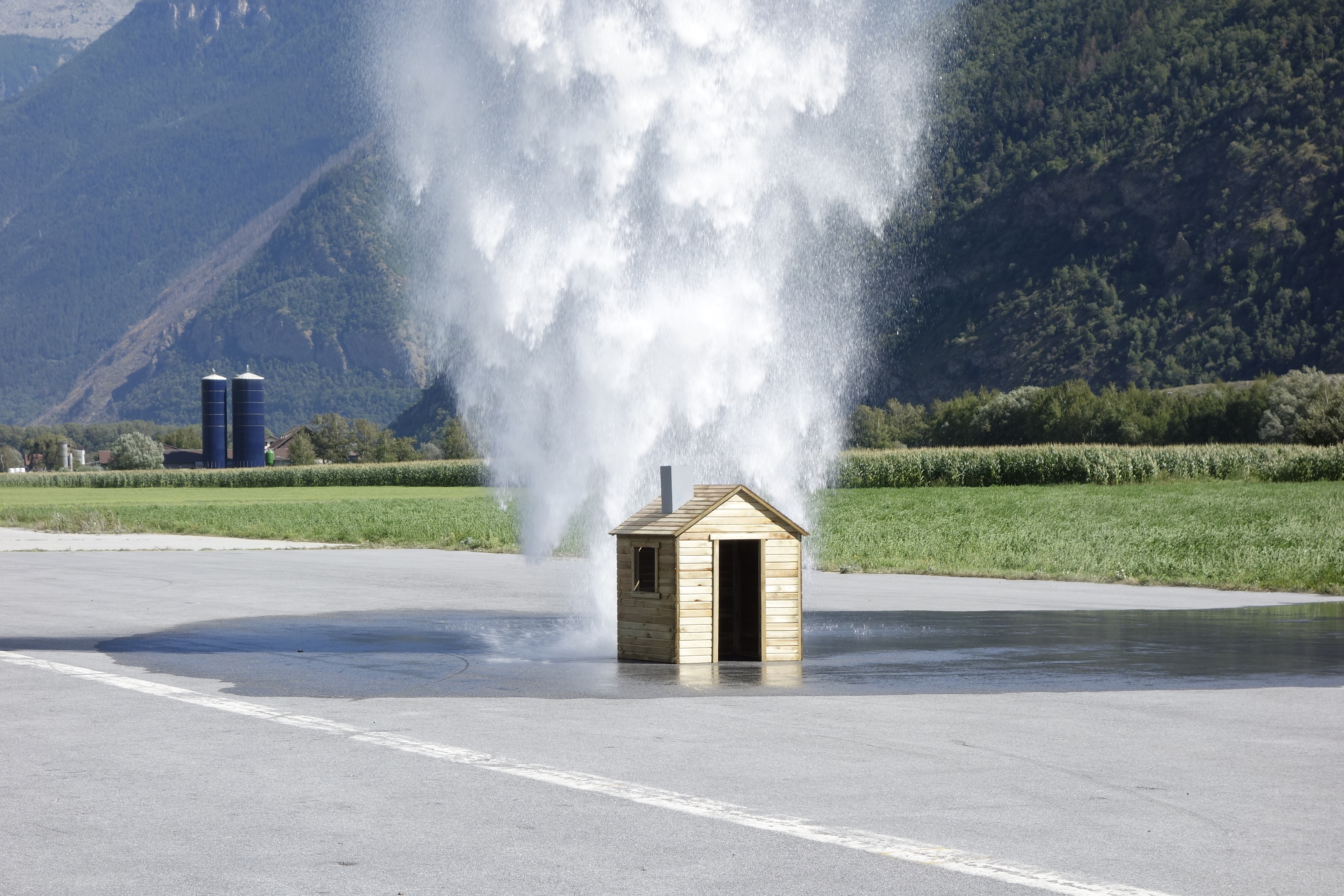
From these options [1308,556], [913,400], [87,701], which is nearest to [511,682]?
[87,701]

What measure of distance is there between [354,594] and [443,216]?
590 centimetres

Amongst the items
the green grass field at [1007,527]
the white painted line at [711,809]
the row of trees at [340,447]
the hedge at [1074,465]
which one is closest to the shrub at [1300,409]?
the hedge at [1074,465]

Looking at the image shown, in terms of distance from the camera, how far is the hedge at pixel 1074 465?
62.7m

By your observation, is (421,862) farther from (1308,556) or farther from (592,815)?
(1308,556)

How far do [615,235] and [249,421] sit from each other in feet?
606

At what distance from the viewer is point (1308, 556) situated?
24219 millimetres

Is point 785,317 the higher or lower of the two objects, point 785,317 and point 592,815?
the higher

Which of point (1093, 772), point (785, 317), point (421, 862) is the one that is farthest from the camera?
point (785, 317)

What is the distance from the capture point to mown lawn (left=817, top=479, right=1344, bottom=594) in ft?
76.0

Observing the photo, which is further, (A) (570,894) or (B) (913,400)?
(B) (913,400)

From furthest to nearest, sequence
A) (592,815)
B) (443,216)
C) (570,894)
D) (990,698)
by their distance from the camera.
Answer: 1. (443,216)
2. (990,698)
3. (592,815)
4. (570,894)

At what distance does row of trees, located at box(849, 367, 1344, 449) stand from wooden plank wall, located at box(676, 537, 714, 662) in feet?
242

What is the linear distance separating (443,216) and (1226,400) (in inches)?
3349

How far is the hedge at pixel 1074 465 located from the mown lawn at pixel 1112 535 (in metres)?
8.37
